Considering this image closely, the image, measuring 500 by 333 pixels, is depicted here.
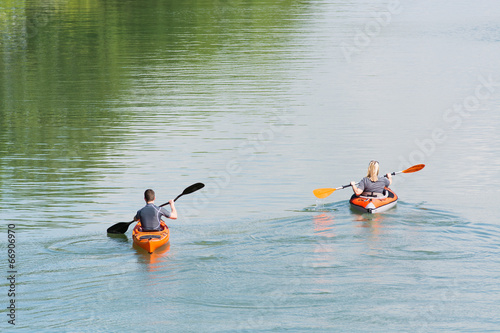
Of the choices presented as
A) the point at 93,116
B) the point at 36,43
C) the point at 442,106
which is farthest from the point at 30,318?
the point at 36,43

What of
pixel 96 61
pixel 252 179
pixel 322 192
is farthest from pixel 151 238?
pixel 96 61

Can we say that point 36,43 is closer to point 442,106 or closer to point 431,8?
point 442,106

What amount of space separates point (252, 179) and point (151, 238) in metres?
7.58

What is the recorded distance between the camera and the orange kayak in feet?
57.2

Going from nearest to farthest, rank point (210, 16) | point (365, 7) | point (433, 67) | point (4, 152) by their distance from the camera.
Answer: point (4, 152)
point (433, 67)
point (210, 16)
point (365, 7)

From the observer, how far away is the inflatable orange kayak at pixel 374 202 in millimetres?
20386

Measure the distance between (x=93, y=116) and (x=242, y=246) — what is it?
18796 mm

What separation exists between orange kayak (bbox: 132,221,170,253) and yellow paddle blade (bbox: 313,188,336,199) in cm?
528

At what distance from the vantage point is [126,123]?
32.7 m

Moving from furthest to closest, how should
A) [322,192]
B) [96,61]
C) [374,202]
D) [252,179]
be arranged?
1. [96,61]
2. [252,179]
3. [322,192]
4. [374,202]

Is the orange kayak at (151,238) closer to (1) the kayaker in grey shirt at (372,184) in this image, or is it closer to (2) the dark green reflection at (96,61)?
(1) the kayaker in grey shirt at (372,184)

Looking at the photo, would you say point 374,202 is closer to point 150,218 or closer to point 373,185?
point 373,185

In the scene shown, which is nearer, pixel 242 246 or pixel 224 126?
pixel 242 246

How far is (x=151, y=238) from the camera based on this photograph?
17.6 m
